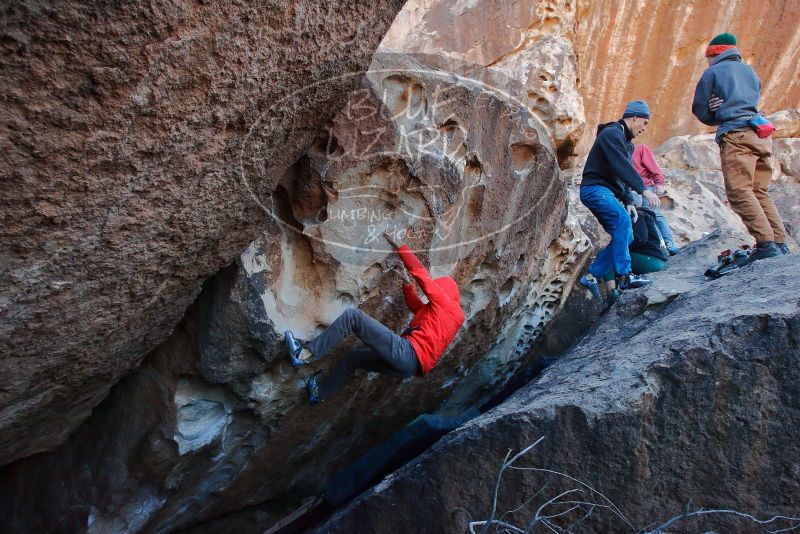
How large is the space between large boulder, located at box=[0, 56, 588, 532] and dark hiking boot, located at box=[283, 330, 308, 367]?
2.3 inches

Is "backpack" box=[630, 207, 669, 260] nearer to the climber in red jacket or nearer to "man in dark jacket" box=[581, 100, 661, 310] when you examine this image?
"man in dark jacket" box=[581, 100, 661, 310]

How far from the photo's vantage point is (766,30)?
845cm

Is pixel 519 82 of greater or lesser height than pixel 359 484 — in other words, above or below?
above

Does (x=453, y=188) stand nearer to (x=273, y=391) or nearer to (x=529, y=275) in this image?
(x=529, y=275)

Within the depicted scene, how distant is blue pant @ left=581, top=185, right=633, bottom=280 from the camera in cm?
384

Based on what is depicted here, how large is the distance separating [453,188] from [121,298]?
1797mm

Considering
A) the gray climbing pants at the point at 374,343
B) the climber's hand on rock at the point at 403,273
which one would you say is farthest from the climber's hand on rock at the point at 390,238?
the gray climbing pants at the point at 374,343

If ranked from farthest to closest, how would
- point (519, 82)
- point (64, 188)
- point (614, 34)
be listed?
point (614, 34)
point (519, 82)
point (64, 188)

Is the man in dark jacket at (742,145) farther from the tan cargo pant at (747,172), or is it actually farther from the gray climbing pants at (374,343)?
the gray climbing pants at (374,343)

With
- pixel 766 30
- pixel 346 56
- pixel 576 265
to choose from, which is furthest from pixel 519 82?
pixel 766 30

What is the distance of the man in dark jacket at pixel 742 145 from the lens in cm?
347

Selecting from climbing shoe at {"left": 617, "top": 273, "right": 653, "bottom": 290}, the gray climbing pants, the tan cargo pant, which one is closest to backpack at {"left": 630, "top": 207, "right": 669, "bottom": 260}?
climbing shoe at {"left": 617, "top": 273, "right": 653, "bottom": 290}

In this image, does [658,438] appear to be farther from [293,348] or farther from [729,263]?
[729,263]

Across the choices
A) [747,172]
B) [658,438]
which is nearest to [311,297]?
[658,438]
